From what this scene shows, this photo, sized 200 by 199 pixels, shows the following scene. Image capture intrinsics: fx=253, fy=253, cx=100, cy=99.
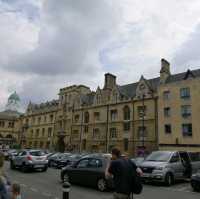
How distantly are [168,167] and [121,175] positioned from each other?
9.88 m

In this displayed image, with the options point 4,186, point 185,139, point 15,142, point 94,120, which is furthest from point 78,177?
point 15,142

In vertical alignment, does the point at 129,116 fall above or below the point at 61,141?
above

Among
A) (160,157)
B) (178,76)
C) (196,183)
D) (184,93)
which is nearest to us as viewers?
(196,183)

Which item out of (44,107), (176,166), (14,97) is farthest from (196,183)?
(14,97)

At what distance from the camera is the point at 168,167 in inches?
567

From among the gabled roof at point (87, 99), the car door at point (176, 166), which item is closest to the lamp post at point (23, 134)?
the gabled roof at point (87, 99)

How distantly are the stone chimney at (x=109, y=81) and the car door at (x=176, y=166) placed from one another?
111ft

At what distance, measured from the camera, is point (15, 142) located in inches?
3159

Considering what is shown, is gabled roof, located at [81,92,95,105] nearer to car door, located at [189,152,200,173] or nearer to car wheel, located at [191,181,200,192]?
car door, located at [189,152,200,173]

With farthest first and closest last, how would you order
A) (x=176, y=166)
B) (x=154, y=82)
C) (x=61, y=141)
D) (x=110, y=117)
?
(x=61, y=141) → (x=110, y=117) → (x=154, y=82) → (x=176, y=166)

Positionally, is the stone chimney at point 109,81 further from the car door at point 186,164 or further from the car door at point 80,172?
the car door at point 80,172

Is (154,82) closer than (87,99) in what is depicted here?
Yes

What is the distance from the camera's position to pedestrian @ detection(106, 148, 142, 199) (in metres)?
5.34

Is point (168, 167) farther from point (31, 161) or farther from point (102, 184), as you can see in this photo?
point (31, 161)
